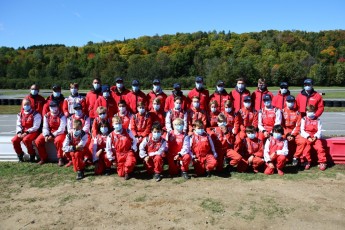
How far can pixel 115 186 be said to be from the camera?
6.60 m

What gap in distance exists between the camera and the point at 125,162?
711cm

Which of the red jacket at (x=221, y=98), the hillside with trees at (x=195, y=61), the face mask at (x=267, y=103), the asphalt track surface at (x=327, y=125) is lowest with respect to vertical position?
the asphalt track surface at (x=327, y=125)

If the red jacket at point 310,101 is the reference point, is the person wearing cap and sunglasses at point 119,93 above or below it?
above

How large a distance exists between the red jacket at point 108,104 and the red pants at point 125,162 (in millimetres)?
1844

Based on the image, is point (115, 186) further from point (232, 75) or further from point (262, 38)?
point (262, 38)

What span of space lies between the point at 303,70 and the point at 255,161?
55973 millimetres

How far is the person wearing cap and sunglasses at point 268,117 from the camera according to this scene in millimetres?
8156

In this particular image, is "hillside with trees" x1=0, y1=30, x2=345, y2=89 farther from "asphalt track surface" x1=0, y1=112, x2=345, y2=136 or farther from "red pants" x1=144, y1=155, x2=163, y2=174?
"red pants" x1=144, y1=155, x2=163, y2=174

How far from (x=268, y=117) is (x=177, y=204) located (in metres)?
3.77

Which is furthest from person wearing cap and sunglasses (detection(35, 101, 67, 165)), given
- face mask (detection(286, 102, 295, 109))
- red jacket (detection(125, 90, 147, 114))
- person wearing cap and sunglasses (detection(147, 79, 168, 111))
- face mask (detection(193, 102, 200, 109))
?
face mask (detection(286, 102, 295, 109))

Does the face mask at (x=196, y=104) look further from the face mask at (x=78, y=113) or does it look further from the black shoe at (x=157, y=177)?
the face mask at (x=78, y=113)

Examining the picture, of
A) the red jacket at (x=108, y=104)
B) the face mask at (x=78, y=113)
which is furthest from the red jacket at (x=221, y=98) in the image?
the face mask at (x=78, y=113)

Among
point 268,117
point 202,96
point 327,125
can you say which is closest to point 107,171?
point 202,96

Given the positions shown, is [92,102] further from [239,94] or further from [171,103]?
[239,94]
